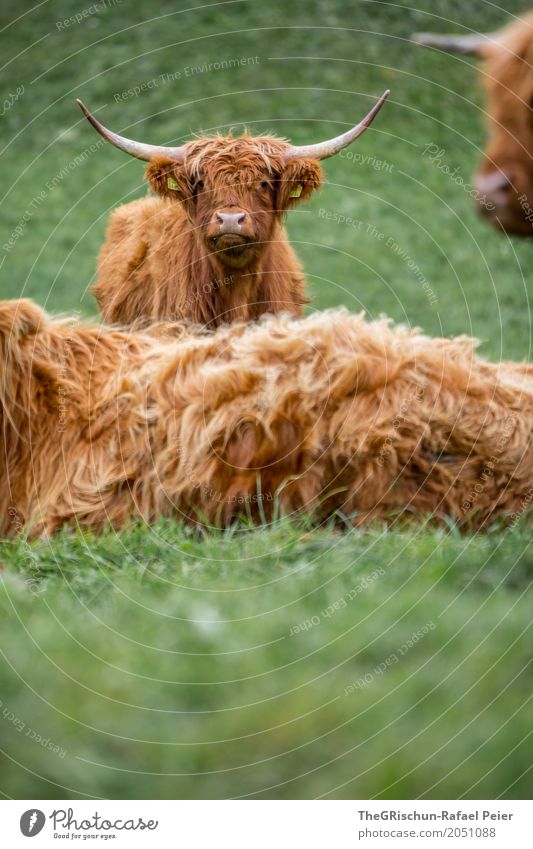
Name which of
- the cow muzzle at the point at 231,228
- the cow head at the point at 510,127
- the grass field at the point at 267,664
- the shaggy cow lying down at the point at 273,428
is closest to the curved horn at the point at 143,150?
the cow muzzle at the point at 231,228

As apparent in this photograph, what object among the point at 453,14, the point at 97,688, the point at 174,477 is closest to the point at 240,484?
the point at 174,477

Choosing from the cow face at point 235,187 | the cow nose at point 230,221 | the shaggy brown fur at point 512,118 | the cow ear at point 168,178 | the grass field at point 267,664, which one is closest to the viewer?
the grass field at point 267,664

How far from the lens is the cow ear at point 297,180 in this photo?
7328 millimetres

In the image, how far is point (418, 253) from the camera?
13031 mm

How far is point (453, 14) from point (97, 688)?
1480 centimetres

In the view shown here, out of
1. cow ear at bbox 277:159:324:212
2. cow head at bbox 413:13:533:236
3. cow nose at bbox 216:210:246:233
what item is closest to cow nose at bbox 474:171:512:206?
cow head at bbox 413:13:533:236

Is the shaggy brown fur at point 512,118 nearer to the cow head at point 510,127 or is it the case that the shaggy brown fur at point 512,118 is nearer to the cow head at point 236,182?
the cow head at point 510,127

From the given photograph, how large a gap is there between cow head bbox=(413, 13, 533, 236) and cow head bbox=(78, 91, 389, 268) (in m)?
2.92

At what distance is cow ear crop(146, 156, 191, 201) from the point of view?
726 centimetres

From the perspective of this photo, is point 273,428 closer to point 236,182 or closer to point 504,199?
point 504,199

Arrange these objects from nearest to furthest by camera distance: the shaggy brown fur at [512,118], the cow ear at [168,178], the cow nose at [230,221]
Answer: the shaggy brown fur at [512,118] < the cow nose at [230,221] < the cow ear at [168,178]

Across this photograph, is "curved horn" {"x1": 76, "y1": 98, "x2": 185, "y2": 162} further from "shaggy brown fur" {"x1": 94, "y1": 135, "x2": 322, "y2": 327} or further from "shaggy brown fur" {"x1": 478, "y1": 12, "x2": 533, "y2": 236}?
"shaggy brown fur" {"x1": 478, "y1": 12, "x2": 533, "y2": 236}
